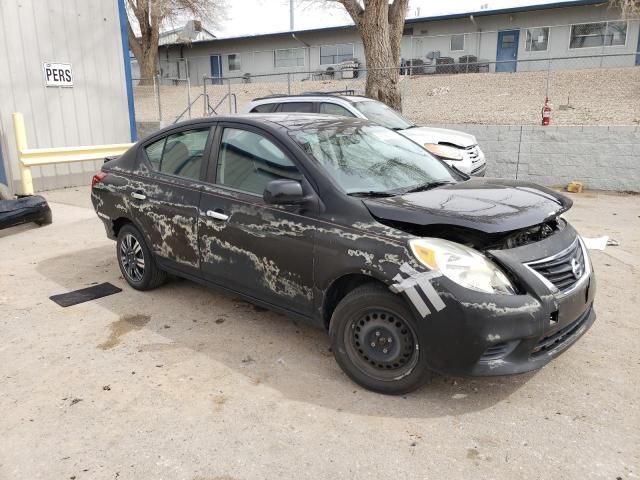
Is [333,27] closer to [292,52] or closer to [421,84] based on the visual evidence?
[292,52]

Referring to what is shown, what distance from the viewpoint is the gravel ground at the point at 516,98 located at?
14531 mm

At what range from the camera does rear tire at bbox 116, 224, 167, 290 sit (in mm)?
4875

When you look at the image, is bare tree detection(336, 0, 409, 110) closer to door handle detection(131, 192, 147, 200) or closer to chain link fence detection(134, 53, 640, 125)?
chain link fence detection(134, 53, 640, 125)

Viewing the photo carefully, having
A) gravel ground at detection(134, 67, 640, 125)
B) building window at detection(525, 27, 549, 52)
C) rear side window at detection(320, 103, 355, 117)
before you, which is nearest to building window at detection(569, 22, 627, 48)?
building window at detection(525, 27, 549, 52)

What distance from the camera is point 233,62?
120 feet

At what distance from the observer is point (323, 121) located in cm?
421

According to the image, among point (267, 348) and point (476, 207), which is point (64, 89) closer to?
point (267, 348)

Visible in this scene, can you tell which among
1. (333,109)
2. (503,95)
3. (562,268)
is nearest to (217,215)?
(562,268)

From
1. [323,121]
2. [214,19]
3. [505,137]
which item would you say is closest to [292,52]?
[214,19]

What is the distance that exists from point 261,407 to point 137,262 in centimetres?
243

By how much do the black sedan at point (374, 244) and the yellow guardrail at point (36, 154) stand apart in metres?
6.05

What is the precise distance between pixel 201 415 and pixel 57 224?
6047 mm

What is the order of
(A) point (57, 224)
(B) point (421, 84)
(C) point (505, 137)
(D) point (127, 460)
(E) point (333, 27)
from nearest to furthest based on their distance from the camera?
1. (D) point (127, 460)
2. (A) point (57, 224)
3. (C) point (505, 137)
4. (B) point (421, 84)
5. (E) point (333, 27)

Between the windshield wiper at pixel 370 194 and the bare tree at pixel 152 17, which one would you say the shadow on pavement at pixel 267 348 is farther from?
the bare tree at pixel 152 17
